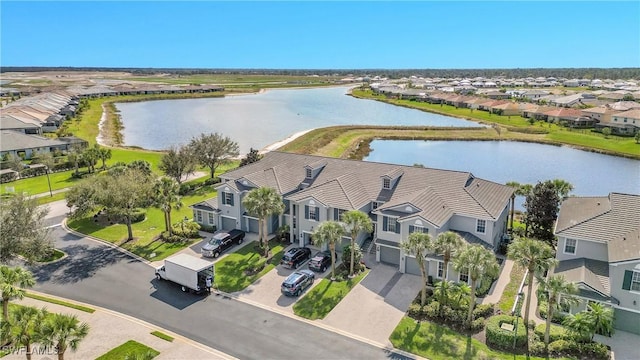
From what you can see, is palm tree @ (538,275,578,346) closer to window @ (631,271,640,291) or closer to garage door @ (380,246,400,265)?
window @ (631,271,640,291)

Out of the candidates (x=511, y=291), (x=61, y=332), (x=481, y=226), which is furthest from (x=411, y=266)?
(x=61, y=332)

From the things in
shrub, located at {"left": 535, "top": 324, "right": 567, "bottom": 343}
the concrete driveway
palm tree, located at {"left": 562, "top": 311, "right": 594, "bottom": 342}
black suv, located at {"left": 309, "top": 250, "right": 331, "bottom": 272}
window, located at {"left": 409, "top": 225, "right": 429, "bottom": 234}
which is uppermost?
window, located at {"left": 409, "top": 225, "right": 429, "bottom": 234}

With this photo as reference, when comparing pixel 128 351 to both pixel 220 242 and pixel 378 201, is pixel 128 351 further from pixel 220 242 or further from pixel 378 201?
pixel 378 201

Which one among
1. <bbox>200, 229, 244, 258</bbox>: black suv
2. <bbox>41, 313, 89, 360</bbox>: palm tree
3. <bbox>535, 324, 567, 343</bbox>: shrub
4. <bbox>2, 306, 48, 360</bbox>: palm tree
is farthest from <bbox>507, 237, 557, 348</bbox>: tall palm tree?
<bbox>2, 306, 48, 360</bbox>: palm tree

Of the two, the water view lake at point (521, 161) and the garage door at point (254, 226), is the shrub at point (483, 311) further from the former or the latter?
the water view lake at point (521, 161)

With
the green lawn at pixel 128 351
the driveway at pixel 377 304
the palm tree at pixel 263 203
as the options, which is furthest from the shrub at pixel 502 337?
the green lawn at pixel 128 351

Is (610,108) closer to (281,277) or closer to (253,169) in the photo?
(253,169)
